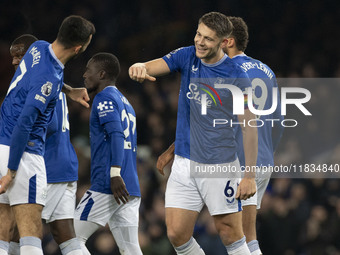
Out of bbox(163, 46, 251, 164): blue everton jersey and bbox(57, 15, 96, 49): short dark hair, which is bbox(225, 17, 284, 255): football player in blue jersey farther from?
bbox(57, 15, 96, 49): short dark hair

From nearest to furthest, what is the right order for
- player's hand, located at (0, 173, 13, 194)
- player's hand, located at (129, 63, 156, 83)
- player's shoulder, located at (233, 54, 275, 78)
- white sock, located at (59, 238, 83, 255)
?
player's hand, located at (0, 173, 13, 194) → player's hand, located at (129, 63, 156, 83) → white sock, located at (59, 238, 83, 255) → player's shoulder, located at (233, 54, 275, 78)

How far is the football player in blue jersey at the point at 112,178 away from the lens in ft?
16.2

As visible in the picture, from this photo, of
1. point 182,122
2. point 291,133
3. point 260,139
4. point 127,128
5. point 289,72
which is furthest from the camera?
point 289,72

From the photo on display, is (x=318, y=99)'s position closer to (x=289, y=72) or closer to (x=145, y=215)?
(x=289, y=72)

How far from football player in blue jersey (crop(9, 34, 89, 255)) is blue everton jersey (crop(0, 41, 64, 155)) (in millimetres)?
633

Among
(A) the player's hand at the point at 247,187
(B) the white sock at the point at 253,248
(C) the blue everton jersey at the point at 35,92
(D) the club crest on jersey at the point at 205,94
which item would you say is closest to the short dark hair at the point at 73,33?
(C) the blue everton jersey at the point at 35,92

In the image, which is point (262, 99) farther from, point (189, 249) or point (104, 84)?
point (189, 249)

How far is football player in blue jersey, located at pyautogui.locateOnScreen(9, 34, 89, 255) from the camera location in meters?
4.82

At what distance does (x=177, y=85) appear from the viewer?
9266 mm

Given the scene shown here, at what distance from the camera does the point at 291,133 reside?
8.65 m

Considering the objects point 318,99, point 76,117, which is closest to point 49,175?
point 76,117

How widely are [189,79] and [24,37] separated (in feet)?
4.59

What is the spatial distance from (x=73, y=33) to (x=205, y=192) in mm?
1476

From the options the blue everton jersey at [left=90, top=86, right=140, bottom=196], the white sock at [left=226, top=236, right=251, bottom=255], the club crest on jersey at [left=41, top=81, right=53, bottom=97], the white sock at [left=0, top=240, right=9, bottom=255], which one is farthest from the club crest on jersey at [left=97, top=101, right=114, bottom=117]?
the white sock at [left=226, top=236, right=251, bottom=255]
